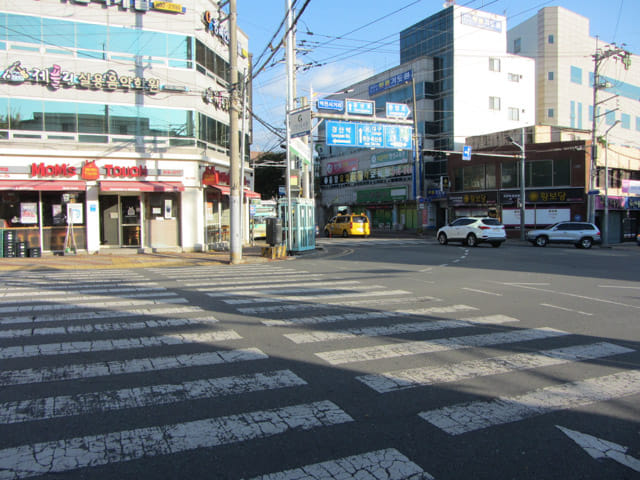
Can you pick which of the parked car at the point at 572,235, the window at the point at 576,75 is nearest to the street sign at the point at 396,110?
the parked car at the point at 572,235

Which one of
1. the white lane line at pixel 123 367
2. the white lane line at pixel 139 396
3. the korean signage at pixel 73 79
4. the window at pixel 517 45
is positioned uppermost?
the window at pixel 517 45

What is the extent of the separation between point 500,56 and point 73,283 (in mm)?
52550

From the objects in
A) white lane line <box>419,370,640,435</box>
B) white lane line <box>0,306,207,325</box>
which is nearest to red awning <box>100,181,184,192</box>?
white lane line <box>0,306,207,325</box>

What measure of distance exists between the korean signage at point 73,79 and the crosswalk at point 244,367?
13777mm

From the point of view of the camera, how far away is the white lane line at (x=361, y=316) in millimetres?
7406

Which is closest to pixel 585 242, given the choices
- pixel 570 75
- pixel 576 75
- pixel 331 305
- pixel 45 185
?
pixel 331 305

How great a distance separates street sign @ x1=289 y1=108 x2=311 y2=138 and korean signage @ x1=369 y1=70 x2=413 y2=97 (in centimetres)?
3391

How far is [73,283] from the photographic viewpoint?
1192cm

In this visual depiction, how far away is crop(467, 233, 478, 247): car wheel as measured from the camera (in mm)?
28219

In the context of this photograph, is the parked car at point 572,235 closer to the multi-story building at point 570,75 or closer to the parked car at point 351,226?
the parked car at point 351,226

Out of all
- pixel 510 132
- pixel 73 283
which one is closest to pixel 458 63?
pixel 510 132

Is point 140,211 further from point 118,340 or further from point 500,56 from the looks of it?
point 500,56

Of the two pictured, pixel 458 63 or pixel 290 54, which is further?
pixel 458 63

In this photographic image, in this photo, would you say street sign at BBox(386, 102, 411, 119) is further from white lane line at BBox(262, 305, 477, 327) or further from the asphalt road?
white lane line at BBox(262, 305, 477, 327)
